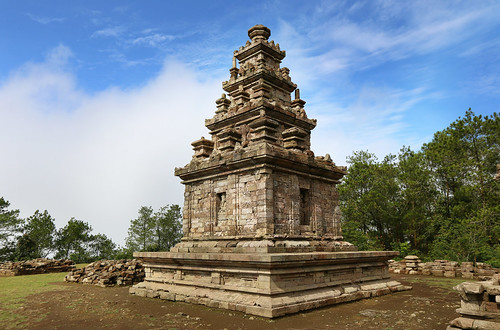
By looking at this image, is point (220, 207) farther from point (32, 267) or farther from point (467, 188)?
point (467, 188)

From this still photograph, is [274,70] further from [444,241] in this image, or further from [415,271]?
[444,241]

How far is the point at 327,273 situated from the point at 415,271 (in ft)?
39.3

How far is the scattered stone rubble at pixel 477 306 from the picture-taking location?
6163 mm

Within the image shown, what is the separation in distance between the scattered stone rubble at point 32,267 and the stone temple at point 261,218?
14.1 metres

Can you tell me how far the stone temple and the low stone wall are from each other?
7.72m

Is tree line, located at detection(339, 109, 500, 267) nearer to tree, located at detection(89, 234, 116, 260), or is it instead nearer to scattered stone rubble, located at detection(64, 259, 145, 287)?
scattered stone rubble, located at detection(64, 259, 145, 287)

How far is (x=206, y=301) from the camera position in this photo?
362 inches

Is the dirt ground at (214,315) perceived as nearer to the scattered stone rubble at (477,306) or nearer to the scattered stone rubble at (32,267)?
the scattered stone rubble at (477,306)

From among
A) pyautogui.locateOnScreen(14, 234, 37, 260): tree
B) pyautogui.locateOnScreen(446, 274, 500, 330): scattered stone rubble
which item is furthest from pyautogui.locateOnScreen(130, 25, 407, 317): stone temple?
pyautogui.locateOnScreen(14, 234, 37, 260): tree

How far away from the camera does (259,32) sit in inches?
550

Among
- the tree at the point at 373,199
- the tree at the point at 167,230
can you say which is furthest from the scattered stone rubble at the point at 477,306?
Result: the tree at the point at 167,230

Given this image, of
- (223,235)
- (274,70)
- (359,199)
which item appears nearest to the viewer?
(223,235)

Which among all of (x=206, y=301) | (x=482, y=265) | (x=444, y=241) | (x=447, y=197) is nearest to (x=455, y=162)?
(x=447, y=197)

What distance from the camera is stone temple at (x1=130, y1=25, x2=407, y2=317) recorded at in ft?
28.6
